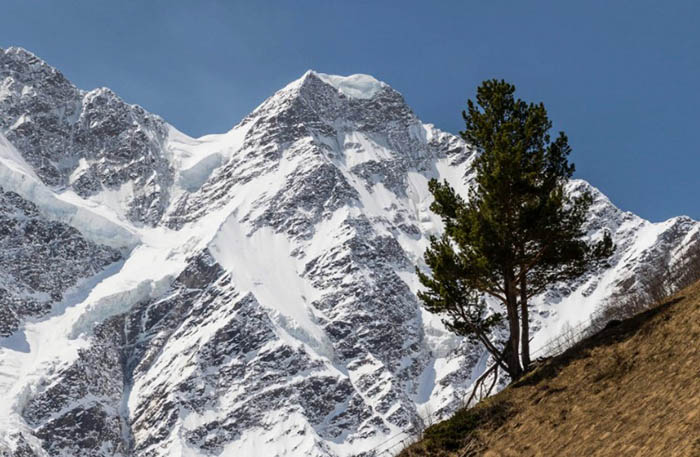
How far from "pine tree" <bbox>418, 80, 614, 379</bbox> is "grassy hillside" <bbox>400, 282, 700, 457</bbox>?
3.36 m

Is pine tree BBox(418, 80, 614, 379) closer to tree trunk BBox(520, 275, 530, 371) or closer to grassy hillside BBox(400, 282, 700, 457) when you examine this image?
tree trunk BBox(520, 275, 530, 371)

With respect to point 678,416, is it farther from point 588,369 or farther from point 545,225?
point 545,225

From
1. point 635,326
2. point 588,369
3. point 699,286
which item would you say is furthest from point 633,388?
point 699,286

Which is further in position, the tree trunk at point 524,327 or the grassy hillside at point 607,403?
the tree trunk at point 524,327

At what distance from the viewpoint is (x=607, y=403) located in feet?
61.9

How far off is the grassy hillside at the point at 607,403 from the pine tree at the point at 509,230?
11.0ft

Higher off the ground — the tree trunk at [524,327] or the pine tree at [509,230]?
the pine tree at [509,230]

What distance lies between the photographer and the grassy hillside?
16031 millimetres

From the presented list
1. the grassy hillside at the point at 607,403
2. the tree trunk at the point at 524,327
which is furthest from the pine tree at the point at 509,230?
the grassy hillside at the point at 607,403

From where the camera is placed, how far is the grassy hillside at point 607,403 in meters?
16.0

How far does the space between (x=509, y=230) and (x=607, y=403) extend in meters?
8.46

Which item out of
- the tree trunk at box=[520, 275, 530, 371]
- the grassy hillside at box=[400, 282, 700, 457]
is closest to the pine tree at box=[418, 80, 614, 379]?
the tree trunk at box=[520, 275, 530, 371]

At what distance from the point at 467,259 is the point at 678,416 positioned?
37.6 ft

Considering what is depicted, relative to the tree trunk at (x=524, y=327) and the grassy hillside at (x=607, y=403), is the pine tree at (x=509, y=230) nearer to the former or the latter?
the tree trunk at (x=524, y=327)
